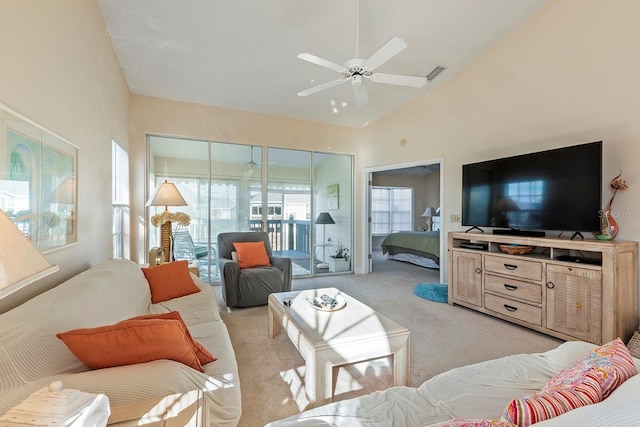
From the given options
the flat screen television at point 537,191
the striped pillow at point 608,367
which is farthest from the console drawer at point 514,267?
the striped pillow at point 608,367

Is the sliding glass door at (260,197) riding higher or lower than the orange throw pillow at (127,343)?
higher

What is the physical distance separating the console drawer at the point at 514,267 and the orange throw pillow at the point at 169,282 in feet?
10.6

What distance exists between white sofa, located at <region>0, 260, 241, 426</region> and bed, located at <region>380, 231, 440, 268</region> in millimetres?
4824

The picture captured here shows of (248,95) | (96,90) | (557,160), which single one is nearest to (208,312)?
(96,90)

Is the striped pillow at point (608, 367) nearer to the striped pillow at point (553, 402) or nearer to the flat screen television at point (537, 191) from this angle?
the striped pillow at point (553, 402)

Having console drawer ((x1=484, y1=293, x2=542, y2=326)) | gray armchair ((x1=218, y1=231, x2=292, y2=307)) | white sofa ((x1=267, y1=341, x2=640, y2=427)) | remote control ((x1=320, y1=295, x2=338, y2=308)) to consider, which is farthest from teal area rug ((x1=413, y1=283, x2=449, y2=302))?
white sofa ((x1=267, y1=341, x2=640, y2=427))

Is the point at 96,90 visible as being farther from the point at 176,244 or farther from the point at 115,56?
the point at 176,244

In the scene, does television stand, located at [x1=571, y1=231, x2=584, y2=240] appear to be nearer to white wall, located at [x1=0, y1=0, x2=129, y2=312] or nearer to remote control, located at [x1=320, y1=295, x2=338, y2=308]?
remote control, located at [x1=320, y1=295, x2=338, y2=308]

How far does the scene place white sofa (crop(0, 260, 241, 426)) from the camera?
984 mm

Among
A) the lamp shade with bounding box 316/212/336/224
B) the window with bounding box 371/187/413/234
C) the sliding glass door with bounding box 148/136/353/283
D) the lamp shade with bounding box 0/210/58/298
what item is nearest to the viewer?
the lamp shade with bounding box 0/210/58/298

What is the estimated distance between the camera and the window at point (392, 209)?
8914mm

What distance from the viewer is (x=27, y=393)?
0.93 meters

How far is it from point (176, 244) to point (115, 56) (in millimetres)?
2573

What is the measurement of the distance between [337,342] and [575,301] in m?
2.40
